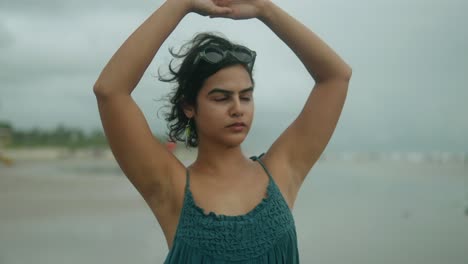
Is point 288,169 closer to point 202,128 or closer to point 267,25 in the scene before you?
point 202,128

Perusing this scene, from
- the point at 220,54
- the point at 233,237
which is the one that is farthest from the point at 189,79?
the point at 233,237

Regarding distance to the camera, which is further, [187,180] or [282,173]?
[282,173]

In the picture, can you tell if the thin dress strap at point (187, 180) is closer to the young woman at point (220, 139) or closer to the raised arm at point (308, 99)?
the young woman at point (220, 139)

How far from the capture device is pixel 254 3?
231 centimetres

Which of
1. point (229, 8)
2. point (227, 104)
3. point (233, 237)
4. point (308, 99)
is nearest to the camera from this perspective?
point (233, 237)

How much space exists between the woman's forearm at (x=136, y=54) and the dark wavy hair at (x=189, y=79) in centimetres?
18

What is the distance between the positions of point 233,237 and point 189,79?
24.9 inches

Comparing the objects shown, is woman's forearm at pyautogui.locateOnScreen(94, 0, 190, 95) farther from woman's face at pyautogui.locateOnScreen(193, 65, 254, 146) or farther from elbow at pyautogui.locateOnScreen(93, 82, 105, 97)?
woman's face at pyautogui.locateOnScreen(193, 65, 254, 146)

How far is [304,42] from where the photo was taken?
2.31 m

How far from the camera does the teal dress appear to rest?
2.04m

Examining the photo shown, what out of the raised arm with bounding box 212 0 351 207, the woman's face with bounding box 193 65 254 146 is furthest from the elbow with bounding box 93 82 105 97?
the raised arm with bounding box 212 0 351 207

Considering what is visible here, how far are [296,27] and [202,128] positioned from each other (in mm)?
537

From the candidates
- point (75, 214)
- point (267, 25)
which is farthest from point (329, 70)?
point (75, 214)

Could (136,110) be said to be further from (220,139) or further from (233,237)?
(233,237)
